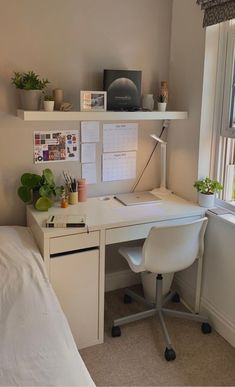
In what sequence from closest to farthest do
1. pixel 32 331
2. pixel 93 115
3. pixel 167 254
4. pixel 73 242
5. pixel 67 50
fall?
pixel 32 331, pixel 73 242, pixel 167 254, pixel 93 115, pixel 67 50

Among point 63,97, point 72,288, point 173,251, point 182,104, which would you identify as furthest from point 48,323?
point 182,104

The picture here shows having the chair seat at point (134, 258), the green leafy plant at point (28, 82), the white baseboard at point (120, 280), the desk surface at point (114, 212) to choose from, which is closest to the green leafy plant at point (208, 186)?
the desk surface at point (114, 212)

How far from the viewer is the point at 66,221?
6.87ft

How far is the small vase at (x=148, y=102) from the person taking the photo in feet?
8.57

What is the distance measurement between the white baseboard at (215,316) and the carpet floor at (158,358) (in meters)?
0.05

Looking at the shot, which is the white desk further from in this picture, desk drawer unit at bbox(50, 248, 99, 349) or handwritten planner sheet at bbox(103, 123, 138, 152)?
handwritten planner sheet at bbox(103, 123, 138, 152)

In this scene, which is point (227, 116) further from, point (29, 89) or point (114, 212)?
point (29, 89)

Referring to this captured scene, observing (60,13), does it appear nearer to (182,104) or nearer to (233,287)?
(182,104)

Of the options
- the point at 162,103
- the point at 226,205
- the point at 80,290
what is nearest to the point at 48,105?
the point at 162,103

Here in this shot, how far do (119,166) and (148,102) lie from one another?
0.50m

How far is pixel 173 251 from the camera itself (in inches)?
85.8

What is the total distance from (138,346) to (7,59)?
6.25 ft

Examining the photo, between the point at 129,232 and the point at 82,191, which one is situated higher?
the point at 82,191

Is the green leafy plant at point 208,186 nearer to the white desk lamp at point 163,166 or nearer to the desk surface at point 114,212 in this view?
the desk surface at point 114,212
